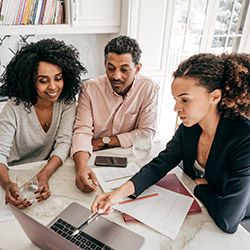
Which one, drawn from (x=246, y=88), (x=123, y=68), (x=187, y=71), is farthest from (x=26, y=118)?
(x=246, y=88)

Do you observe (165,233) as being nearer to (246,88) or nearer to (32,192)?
(32,192)

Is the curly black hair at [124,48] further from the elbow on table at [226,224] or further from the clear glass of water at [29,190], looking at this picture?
the elbow on table at [226,224]

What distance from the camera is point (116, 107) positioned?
67.6 inches

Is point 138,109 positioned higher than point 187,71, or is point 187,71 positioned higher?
point 187,71

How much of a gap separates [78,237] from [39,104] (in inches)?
33.1

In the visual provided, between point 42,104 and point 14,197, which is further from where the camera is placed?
point 42,104

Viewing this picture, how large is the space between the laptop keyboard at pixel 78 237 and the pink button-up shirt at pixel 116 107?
0.76m

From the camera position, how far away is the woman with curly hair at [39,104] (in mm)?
1385

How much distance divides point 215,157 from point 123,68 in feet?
2.49

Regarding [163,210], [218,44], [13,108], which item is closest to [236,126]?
[163,210]

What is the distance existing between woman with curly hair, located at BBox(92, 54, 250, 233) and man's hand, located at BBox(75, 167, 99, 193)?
10 cm

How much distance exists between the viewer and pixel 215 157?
1160mm

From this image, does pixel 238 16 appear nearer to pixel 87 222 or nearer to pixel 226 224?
pixel 226 224

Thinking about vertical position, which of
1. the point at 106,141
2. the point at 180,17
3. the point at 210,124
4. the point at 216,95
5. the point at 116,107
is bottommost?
the point at 106,141
